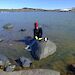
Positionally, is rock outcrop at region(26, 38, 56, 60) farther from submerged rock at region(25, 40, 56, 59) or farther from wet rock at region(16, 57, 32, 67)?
wet rock at region(16, 57, 32, 67)

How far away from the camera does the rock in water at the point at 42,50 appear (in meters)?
17.5

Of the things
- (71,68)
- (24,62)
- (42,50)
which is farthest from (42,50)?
(71,68)

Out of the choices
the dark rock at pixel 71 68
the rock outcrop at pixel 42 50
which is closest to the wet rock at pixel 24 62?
the rock outcrop at pixel 42 50

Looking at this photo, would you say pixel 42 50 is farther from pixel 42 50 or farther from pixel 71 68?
pixel 71 68

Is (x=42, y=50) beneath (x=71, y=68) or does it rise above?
above

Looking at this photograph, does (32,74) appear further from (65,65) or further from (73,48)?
(73,48)

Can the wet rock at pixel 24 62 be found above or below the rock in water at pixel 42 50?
below

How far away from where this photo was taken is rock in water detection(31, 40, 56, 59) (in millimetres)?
17453

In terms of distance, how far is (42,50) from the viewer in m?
17.6

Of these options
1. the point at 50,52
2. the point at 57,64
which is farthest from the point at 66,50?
the point at 57,64

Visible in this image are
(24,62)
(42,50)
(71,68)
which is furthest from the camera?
(42,50)

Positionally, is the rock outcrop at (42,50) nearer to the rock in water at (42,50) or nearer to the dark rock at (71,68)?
the rock in water at (42,50)

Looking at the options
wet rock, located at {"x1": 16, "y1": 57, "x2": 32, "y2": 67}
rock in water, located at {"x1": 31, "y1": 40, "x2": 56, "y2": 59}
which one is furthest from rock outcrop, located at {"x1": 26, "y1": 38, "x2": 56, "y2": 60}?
wet rock, located at {"x1": 16, "y1": 57, "x2": 32, "y2": 67}

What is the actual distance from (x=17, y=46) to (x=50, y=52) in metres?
5.06
